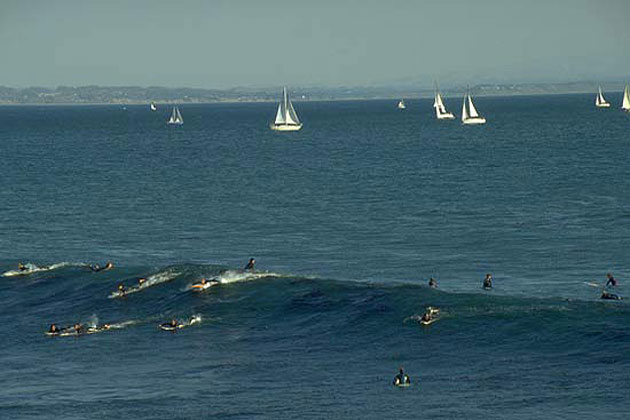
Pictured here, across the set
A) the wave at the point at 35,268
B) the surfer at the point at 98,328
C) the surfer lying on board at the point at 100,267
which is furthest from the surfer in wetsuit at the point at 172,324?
the wave at the point at 35,268

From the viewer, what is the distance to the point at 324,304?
278ft

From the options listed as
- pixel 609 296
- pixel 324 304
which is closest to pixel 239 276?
pixel 324 304

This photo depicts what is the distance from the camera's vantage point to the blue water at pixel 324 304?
6319cm

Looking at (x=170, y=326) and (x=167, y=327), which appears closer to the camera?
(x=167, y=327)

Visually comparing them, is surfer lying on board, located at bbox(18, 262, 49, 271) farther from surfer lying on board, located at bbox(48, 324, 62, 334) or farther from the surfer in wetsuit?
the surfer in wetsuit

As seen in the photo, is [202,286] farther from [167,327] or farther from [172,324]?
[167,327]

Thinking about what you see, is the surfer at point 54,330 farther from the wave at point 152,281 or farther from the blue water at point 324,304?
the wave at point 152,281

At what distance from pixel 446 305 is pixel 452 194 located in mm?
67165

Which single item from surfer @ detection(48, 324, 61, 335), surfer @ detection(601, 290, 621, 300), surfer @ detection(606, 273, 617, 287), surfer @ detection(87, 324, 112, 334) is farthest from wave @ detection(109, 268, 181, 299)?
surfer @ detection(601, 290, 621, 300)

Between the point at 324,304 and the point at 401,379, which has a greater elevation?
the point at 401,379

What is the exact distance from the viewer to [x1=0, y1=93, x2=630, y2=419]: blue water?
6319 cm

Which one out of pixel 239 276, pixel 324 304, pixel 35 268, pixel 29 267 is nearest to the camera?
pixel 324 304

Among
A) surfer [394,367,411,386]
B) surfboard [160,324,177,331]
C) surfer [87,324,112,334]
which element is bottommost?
surfer [87,324,112,334]

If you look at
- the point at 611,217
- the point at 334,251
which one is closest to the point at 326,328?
the point at 334,251
